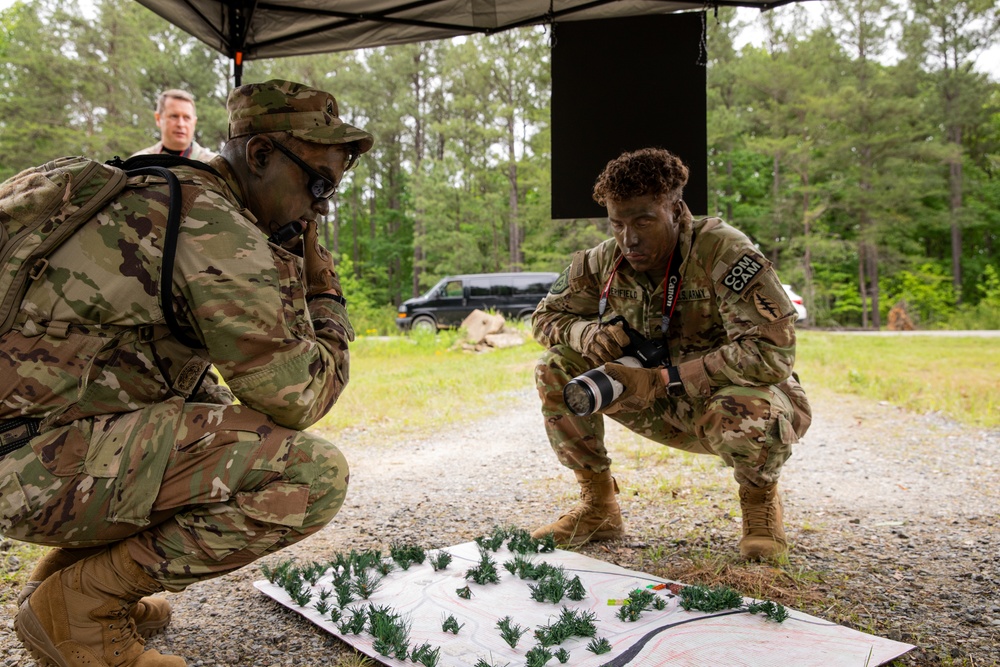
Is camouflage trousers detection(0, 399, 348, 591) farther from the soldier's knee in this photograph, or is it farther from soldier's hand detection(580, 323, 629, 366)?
soldier's hand detection(580, 323, 629, 366)

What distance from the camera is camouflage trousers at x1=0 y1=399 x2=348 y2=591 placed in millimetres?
1627

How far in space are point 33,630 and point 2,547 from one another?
1485 millimetres

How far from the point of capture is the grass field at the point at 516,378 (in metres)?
6.07

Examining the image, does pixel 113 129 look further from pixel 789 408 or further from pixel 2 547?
pixel 789 408

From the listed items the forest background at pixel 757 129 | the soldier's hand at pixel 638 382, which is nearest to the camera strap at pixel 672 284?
the soldier's hand at pixel 638 382

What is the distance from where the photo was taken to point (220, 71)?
82.3 ft

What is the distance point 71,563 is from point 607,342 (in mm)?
1811

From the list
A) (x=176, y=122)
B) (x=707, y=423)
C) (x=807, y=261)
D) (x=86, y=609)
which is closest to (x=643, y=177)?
(x=707, y=423)

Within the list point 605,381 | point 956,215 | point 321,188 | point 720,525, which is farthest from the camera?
point 956,215

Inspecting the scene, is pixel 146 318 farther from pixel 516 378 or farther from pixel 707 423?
pixel 516 378

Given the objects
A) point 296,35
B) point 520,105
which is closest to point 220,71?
point 520,105

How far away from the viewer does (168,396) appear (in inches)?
72.6

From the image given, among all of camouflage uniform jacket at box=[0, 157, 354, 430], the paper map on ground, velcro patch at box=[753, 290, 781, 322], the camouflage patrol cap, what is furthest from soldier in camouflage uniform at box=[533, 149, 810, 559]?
camouflage uniform jacket at box=[0, 157, 354, 430]

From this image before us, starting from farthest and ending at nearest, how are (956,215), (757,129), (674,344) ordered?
(757,129), (956,215), (674,344)
